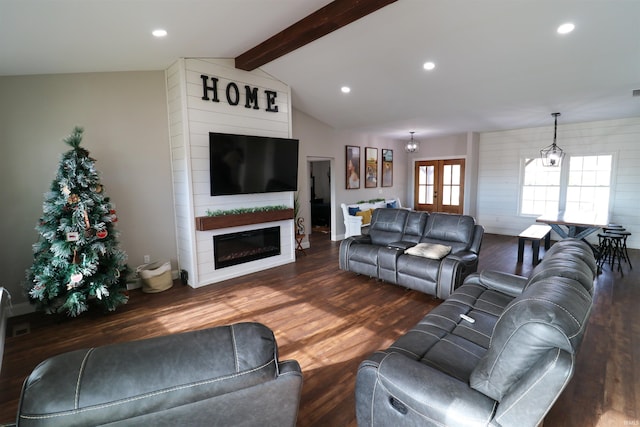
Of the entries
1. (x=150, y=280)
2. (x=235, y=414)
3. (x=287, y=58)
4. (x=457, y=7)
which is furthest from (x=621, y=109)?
(x=150, y=280)

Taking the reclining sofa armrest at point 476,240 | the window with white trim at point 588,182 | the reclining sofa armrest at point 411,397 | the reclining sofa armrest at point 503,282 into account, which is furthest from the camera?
the window with white trim at point 588,182

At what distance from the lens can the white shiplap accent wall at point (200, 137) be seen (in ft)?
13.5

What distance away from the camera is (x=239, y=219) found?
4.64 metres

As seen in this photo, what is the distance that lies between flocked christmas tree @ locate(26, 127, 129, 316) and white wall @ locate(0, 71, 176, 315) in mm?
514

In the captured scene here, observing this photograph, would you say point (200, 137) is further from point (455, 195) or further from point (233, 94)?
point (455, 195)

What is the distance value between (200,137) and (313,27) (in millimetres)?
2093

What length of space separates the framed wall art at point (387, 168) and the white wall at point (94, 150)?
5948 mm

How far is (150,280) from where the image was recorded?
4078mm

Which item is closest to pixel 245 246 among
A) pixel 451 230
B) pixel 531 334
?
pixel 451 230

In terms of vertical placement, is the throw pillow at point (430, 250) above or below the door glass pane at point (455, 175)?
below

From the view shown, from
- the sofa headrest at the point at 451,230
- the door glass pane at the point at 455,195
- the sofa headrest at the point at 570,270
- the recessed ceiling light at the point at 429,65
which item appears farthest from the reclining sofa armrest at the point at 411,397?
the door glass pane at the point at 455,195

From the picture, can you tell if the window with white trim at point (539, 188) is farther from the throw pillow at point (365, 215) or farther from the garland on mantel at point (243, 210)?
the garland on mantel at point (243, 210)

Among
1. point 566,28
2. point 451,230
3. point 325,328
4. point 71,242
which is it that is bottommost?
point 325,328

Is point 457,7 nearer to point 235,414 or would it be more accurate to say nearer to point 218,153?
point 218,153
